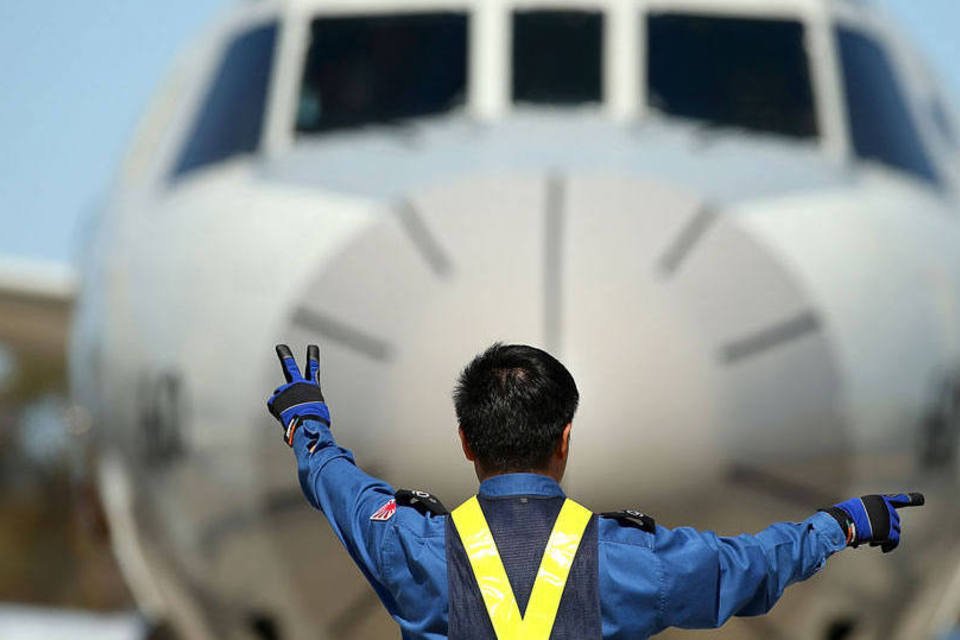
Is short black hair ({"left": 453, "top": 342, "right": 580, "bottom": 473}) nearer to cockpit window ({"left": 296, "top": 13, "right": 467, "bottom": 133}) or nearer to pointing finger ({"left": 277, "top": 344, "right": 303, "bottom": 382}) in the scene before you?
pointing finger ({"left": 277, "top": 344, "right": 303, "bottom": 382})

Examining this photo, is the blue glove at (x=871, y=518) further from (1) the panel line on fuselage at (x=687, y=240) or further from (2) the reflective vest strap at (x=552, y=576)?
(1) the panel line on fuselage at (x=687, y=240)

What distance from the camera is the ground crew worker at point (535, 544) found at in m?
2.48

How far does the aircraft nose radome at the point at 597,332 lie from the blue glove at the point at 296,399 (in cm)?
127

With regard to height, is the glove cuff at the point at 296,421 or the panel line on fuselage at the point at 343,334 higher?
the panel line on fuselage at the point at 343,334

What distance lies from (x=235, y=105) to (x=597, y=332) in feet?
6.69

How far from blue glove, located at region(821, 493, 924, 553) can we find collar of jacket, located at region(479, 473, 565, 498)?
0.41 meters

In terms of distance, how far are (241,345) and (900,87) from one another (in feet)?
8.07

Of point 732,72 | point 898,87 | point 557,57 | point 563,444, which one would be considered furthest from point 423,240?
point 898,87

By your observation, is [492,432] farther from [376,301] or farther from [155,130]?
[155,130]

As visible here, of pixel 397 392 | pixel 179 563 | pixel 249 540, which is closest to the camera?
pixel 397 392

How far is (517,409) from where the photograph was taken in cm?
262

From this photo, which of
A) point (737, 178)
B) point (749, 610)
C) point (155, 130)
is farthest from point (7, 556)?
point (749, 610)

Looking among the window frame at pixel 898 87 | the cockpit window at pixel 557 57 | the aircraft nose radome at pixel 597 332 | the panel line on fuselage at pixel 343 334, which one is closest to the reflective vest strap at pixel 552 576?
the aircraft nose radome at pixel 597 332

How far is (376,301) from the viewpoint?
4.22 m
